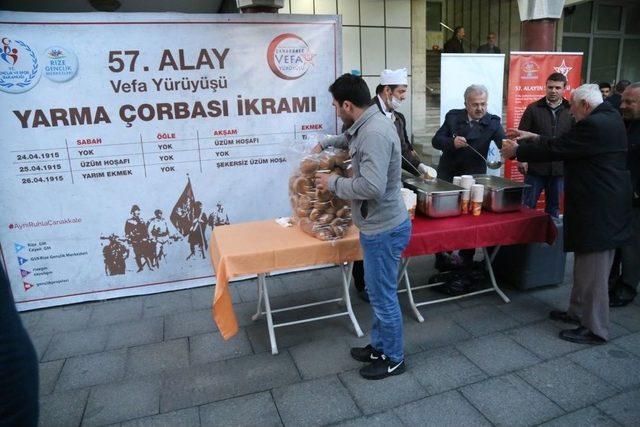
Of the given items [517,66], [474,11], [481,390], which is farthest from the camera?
[474,11]

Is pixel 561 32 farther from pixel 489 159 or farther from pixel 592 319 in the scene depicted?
A: pixel 592 319

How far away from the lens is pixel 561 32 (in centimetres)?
1068

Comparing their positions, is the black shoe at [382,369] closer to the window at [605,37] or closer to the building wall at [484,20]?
the building wall at [484,20]

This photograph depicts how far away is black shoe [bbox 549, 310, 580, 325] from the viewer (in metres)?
3.44

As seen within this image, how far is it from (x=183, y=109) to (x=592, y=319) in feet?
11.7

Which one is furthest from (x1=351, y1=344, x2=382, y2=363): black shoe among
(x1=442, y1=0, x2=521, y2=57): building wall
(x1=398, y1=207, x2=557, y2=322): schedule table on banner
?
(x1=442, y1=0, x2=521, y2=57): building wall

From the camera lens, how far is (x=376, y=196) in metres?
2.42

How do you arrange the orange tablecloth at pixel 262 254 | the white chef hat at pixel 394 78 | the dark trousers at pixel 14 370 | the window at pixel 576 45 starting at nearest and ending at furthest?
→ the dark trousers at pixel 14 370 < the orange tablecloth at pixel 262 254 < the white chef hat at pixel 394 78 < the window at pixel 576 45

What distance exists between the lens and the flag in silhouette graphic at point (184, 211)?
13.5ft

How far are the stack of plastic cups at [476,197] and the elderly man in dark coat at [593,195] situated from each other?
448 millimetres

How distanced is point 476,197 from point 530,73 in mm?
3256

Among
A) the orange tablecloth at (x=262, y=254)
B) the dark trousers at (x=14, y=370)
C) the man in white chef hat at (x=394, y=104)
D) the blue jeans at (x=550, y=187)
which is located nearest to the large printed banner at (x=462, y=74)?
the blue jeans at (x=550, y=187)

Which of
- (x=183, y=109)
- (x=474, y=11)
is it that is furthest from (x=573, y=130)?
(x=474, y=11)

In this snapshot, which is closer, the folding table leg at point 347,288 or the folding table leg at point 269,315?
the folding table leg at point 269,315
